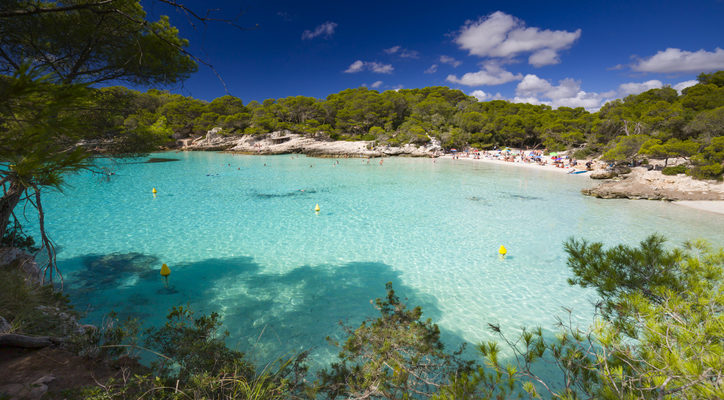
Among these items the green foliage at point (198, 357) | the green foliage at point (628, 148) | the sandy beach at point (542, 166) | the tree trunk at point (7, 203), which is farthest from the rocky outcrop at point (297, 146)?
the green foliage at point (198, 357)

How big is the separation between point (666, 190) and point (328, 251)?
68.3 ft

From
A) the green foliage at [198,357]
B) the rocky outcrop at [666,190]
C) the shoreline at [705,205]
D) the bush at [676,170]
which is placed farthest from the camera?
the bush at [676,170]

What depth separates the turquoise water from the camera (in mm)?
5883

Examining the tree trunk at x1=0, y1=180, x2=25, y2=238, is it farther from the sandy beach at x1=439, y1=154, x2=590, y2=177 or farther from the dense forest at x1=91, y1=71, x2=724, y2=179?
the sandy beach at x1=439, y1=154, x2=590, y2=177

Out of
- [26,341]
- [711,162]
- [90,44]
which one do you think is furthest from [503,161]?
[26,341]

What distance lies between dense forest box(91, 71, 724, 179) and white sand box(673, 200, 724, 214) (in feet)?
13.8

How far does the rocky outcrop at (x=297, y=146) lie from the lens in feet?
148

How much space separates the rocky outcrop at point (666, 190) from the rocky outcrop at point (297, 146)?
26.9 m

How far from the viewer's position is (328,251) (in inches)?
362

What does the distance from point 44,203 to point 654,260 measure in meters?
21.6

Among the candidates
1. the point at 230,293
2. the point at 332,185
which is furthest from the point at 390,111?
the point at 230,293

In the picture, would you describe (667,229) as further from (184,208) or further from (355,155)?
(355,155)

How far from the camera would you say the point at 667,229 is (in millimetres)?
11109

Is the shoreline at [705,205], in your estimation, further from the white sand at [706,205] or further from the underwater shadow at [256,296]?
the underwater shadow at [256,296]
